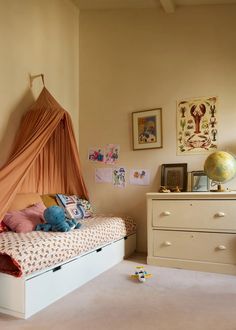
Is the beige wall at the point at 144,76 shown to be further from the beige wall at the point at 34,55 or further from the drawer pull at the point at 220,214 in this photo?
the drawer pull at the point at 220,214

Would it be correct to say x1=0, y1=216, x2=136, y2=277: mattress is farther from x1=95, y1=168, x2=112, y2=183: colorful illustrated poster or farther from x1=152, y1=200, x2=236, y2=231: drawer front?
x1=95, y1=168, x2=112, y2=183: colorful illustrated poster

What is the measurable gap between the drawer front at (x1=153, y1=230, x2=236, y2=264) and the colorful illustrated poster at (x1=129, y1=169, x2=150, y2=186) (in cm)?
76

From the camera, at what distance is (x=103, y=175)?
4105 millimetres

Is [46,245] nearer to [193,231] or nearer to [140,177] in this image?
[193,231]

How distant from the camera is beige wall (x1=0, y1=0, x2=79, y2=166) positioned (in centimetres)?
312

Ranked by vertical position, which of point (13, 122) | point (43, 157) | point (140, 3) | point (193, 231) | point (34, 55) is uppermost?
point (140, 3)

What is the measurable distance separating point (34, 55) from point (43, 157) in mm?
1154

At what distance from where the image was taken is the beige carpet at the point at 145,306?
1.94 meters

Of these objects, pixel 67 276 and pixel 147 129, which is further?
pixel 147 129

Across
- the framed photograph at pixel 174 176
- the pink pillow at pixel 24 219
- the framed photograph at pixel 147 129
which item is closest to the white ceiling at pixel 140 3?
the framed photograph at pixel 147 129

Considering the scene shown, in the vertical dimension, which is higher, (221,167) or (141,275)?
(221,167)

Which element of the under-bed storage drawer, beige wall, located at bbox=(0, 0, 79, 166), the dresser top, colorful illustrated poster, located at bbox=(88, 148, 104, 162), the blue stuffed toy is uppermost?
beige wall, located at bbox=(0, 0, 79, 166)

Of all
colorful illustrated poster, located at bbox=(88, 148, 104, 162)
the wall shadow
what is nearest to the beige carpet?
the wall shadow

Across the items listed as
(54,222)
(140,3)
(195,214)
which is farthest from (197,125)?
(54,222)
